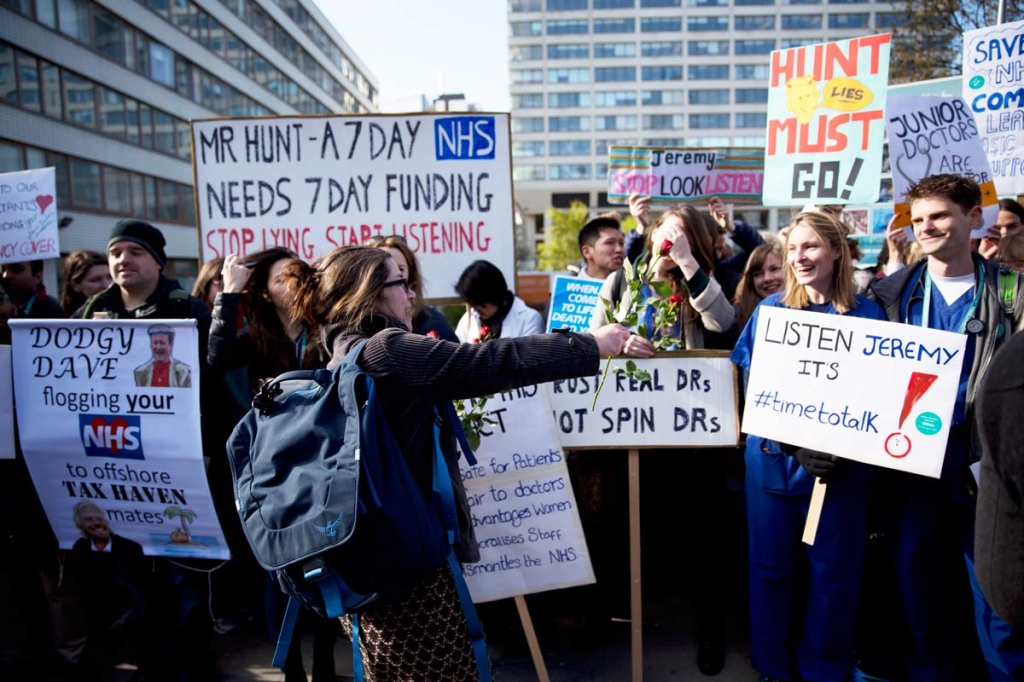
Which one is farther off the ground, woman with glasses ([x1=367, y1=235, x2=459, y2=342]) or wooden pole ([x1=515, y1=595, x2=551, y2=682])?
woman with glasses ([x1=367, y1=235, x2=459, y2=342])

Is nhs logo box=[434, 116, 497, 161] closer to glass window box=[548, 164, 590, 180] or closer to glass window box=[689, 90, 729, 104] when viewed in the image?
glass window box=[548, 164, 590, 180]

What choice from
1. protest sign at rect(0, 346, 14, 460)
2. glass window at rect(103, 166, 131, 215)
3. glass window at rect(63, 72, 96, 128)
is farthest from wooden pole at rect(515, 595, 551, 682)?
glass window at rect(103, 166, 131, 215)

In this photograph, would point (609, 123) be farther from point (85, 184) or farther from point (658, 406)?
point (658, 406)

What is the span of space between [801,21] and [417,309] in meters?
84.2

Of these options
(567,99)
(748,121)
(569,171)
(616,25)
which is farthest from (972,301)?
(616,25)

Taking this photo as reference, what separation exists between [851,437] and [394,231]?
3077mm

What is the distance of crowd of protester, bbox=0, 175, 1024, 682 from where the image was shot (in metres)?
2.13

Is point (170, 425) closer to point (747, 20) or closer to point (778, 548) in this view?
point (778, 548)

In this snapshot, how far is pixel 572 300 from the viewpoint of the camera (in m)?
4.58

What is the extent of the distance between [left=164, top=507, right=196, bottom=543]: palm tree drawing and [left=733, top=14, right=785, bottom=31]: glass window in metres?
83.6

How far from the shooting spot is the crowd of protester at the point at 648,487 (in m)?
2.13

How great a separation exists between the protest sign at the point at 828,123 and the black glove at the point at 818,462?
4.86 feet

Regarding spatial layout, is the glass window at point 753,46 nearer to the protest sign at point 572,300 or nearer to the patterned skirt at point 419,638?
the protest sign at point 572,300

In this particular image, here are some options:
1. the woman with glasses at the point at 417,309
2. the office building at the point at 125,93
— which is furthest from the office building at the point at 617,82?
the woman with glasses at the point at 417,309
